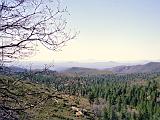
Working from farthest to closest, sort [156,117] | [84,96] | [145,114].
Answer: [84,96] → [145,114] → [156,117]

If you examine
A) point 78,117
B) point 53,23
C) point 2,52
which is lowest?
point 78,117

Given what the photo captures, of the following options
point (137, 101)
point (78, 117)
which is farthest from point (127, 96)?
point (78, 117)

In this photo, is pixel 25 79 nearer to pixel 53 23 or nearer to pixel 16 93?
pixel 16 93

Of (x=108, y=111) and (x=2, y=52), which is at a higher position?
(x=2, y=52)

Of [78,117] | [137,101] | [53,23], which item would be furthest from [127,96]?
[53,23]

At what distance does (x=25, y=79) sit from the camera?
768cm

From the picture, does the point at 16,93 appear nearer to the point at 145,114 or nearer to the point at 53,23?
the point at 53,23

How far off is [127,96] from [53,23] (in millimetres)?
150497

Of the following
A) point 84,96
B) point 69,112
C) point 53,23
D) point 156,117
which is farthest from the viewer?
point 84,96

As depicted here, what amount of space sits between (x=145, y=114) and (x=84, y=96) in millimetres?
61015

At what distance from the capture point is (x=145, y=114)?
11956 centimetres

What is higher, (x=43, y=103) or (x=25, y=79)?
(x=25, y=79)

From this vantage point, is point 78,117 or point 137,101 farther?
point 137,101

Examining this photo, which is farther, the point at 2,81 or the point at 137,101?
the point at 137,101
